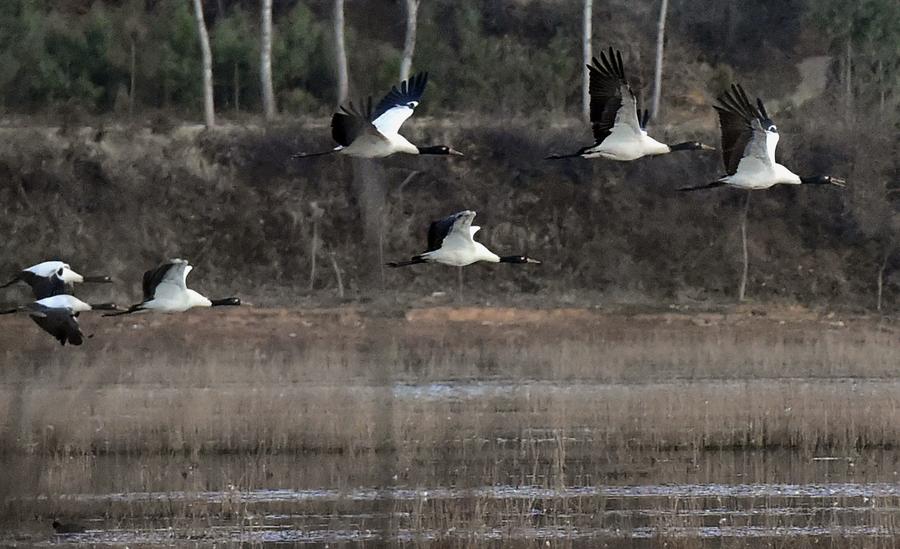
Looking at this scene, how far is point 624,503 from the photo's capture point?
15.7 meters

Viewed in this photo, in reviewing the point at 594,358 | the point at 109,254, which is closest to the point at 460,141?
the point at 109,254

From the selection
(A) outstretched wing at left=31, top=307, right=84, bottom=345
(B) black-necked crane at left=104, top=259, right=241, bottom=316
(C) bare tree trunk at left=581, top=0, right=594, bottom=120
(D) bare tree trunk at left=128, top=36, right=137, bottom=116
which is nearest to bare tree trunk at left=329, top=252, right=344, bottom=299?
(D) bare tree trunk at left=128, top=36, right=137, bottom=116

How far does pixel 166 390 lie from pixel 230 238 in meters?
12.8

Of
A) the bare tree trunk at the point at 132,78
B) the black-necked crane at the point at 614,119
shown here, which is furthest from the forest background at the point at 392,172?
the black-necked crane at the point at 614,119

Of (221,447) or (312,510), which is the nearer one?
(312,510)

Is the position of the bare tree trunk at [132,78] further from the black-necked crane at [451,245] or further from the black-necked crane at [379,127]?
the black-necked crane at [451,245]

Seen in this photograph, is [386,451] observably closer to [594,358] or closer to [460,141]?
[594,358]

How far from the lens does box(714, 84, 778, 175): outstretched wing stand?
15.6 meters

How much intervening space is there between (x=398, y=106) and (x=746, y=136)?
327 cm

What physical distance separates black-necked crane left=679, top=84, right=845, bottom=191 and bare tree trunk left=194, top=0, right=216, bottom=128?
1887 cm

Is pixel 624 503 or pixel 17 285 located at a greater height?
pixel 17 285

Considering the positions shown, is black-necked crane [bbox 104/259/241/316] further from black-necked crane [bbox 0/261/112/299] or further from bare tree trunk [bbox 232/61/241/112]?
bare tree trunk [bbox 232/61/241/112]

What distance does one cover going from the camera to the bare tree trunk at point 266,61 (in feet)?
111

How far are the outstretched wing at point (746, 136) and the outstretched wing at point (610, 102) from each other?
79 centimetres
